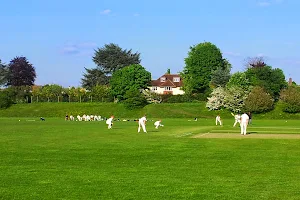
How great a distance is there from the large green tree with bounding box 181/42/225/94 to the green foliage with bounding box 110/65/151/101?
41.8ft

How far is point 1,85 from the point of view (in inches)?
5064

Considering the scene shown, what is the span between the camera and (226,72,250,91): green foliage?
295 feet

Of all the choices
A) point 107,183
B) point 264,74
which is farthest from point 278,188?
point 264,74

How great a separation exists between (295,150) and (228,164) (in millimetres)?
7593

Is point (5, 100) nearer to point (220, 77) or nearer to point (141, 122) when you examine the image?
point (220, 77)

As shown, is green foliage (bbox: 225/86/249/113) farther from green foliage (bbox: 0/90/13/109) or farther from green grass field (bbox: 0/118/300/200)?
green grass field (bbox: 0/118/300/200)

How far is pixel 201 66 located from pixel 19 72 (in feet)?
159

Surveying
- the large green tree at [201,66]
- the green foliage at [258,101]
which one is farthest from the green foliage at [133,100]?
the large green tree at [201,66]

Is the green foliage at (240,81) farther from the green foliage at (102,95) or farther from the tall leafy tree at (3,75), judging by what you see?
the tall leafy tree at (3,75)

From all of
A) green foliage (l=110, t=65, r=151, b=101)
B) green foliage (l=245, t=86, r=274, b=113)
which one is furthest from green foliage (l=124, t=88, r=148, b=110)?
green foliage (l=245, t=86, r=274, b=113)

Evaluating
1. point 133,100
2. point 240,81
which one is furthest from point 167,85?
point 240,81

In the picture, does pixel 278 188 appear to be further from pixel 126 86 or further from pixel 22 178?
pixel 126 86

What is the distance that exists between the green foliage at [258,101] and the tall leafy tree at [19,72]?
67.5 m

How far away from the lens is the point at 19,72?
128 metres
